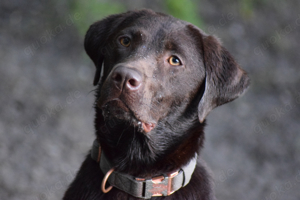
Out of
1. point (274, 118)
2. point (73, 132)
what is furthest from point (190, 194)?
point (274, 118)

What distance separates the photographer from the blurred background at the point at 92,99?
4.70m

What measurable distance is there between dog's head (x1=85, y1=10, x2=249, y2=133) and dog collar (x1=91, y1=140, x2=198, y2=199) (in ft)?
1.10

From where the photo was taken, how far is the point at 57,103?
208 inches

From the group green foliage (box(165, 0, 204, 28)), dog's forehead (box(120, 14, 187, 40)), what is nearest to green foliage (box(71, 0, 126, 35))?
green foliage (box(165, 0, 204, 28))

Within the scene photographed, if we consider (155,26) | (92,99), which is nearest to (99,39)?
(155,26)

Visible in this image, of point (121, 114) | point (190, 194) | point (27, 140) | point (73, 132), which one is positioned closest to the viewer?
point (121, 114)

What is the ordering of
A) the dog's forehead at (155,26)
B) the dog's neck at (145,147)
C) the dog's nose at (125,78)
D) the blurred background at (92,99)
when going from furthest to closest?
the blurred background at (92,99) < the dog's forehead at (155,26) < the dog's neck at (145,147) < the dog's nose at (125,78)

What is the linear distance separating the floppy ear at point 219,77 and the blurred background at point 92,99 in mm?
2146

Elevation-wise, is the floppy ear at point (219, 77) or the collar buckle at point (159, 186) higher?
the floppy ear at point (219, 77)

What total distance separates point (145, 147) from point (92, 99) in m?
3.12

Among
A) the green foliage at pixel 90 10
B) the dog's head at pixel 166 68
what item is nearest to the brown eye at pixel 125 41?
the dog's head at pixel 166 68

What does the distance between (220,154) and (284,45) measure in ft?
7.74

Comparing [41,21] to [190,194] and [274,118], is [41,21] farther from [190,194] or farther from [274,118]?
[190,194]

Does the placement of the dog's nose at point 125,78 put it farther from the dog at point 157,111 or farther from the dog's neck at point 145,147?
the dog's neck at point 145,147
